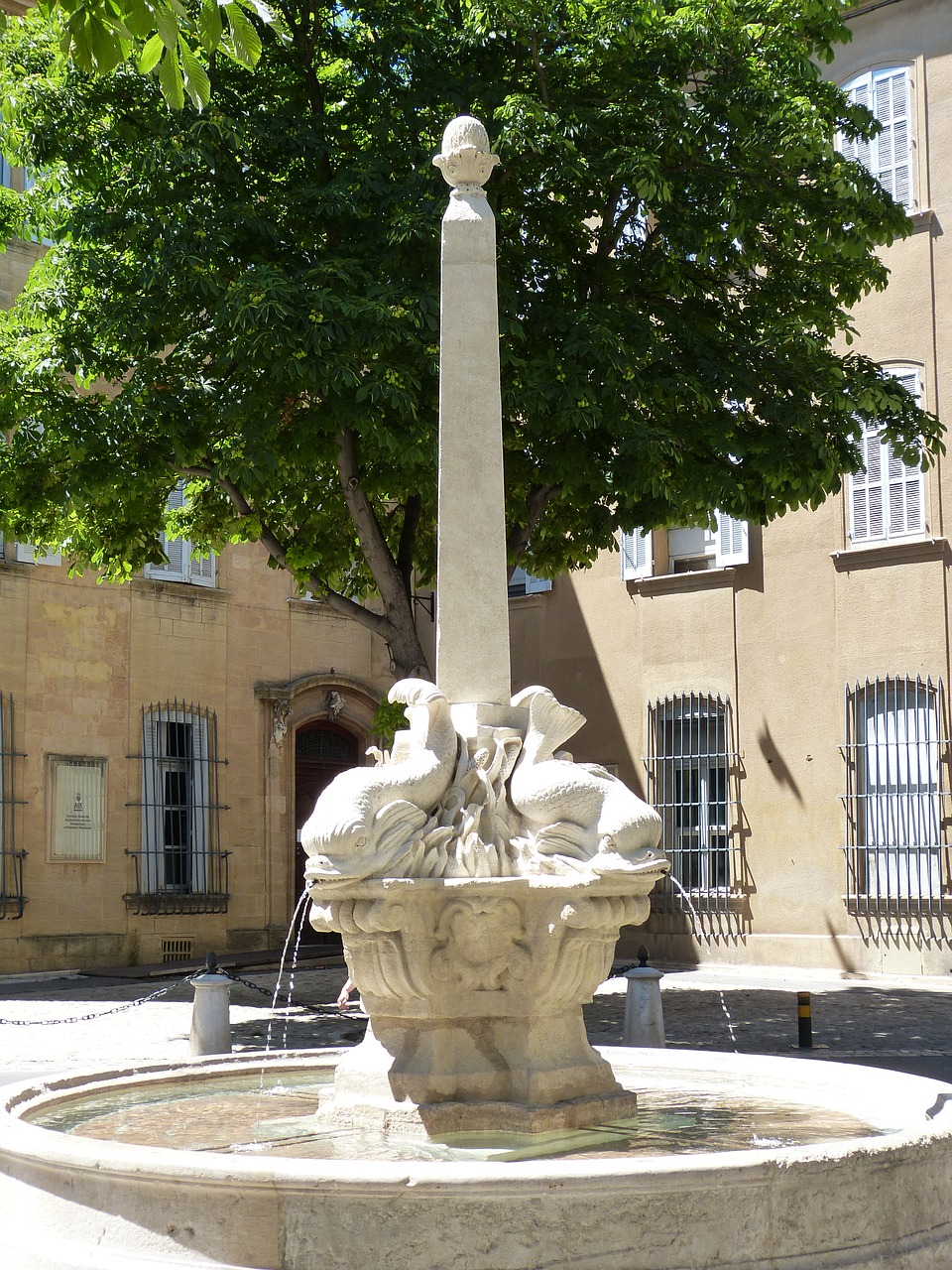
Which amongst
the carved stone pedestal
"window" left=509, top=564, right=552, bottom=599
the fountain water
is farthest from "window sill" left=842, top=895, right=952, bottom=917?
the carved stone pedestal

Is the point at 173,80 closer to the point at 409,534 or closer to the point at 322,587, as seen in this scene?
the point at 409,534

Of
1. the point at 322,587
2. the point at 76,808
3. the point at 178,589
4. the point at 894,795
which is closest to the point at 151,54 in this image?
the point at 322,587

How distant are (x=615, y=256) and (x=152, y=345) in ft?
14.2

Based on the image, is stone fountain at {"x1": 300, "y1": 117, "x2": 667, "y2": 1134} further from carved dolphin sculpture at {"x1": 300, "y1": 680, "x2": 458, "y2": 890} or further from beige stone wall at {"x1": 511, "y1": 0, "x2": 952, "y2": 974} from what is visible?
beige stone wall at {"x1": 511, "y1": 0, "x2": 952, "y2": 974}

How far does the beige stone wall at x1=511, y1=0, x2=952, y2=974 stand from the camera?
19859mm

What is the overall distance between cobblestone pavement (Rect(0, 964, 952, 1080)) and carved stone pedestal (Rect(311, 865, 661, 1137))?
517 cm

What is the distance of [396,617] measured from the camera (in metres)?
14.4

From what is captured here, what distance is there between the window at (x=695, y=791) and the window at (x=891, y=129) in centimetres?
709

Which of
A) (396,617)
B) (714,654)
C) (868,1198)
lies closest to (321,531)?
(396,617)

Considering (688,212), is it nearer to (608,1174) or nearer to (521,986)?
(521,986)

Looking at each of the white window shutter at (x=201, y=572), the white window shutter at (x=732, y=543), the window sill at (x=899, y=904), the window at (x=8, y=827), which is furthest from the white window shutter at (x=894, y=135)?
the window at (x=8, y=827)

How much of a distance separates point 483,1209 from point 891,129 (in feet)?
62.6

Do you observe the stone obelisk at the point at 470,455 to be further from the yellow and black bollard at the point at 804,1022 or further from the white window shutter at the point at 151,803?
the white window shutter at the point at 151,803

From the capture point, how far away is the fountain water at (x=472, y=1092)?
15.3 ft
